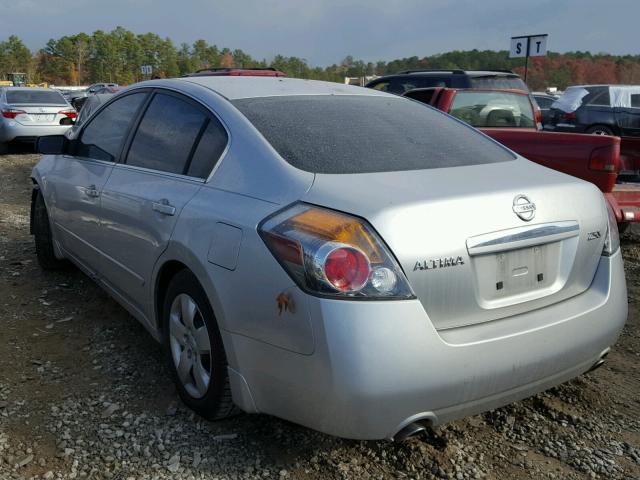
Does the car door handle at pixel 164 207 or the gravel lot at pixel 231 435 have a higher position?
the car door handle at pixel 164 207

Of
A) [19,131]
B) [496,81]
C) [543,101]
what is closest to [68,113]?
[19,131]

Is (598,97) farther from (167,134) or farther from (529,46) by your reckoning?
(167,134)

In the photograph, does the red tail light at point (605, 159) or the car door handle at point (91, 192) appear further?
the red tail light at point (605, 159)

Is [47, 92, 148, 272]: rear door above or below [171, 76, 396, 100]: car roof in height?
below

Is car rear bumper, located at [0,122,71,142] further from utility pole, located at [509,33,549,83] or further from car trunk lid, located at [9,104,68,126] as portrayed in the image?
utility pole, located at [509,33,549,83]

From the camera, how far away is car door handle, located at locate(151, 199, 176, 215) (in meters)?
2.91

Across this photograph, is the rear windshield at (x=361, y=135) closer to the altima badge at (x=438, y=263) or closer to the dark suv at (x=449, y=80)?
the altima badge at (x=438, y=263)

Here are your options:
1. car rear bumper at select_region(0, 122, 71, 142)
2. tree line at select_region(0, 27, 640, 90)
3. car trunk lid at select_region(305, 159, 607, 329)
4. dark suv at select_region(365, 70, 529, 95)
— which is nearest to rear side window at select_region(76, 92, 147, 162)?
car trunk lid at select_region(305, 159, 607, 329)

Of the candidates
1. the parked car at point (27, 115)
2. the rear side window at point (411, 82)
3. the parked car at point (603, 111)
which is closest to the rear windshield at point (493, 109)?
the rear side window at point (411, 82)

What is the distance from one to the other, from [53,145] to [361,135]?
267 centimetres

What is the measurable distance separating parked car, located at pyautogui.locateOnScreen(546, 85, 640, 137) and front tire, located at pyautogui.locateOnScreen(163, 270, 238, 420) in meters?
13.4

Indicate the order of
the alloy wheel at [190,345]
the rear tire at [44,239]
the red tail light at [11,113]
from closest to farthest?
the alloy wheel at [190,345] < the rear tire at [44,239] < the red tail light at [11,113]

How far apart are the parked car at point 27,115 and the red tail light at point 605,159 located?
11.2 m

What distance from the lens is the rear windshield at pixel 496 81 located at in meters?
9.62
